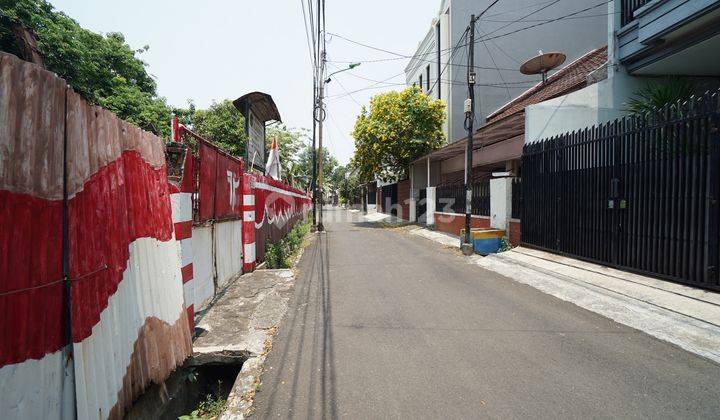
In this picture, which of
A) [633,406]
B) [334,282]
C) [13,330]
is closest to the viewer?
[13,330]

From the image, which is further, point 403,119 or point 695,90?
point 403,119

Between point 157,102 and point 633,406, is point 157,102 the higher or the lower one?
the higher one

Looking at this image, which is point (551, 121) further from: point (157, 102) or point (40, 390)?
point (157, 102)

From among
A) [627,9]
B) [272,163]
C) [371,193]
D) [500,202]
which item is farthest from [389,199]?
[627,9]

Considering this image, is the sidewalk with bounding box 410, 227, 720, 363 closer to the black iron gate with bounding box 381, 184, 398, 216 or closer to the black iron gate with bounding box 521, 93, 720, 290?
the black iron gate with bounding box 521, 93, 720, 290

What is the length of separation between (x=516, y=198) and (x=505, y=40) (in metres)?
14.6

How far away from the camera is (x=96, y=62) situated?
A: 20641mm

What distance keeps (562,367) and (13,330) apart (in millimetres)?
3893

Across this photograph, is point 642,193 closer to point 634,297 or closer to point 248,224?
point 634,297

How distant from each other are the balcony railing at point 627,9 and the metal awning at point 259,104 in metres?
8.86

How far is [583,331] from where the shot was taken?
429 cm

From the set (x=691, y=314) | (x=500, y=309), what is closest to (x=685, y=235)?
(x=691, y=314)

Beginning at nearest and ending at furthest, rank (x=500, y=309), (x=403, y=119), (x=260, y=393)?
1. (x=260, y=393)
2. (x=500, y=309)
3. (x=403, y=119)

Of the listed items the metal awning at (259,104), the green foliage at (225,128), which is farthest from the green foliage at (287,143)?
the metal awning at (259,104)
